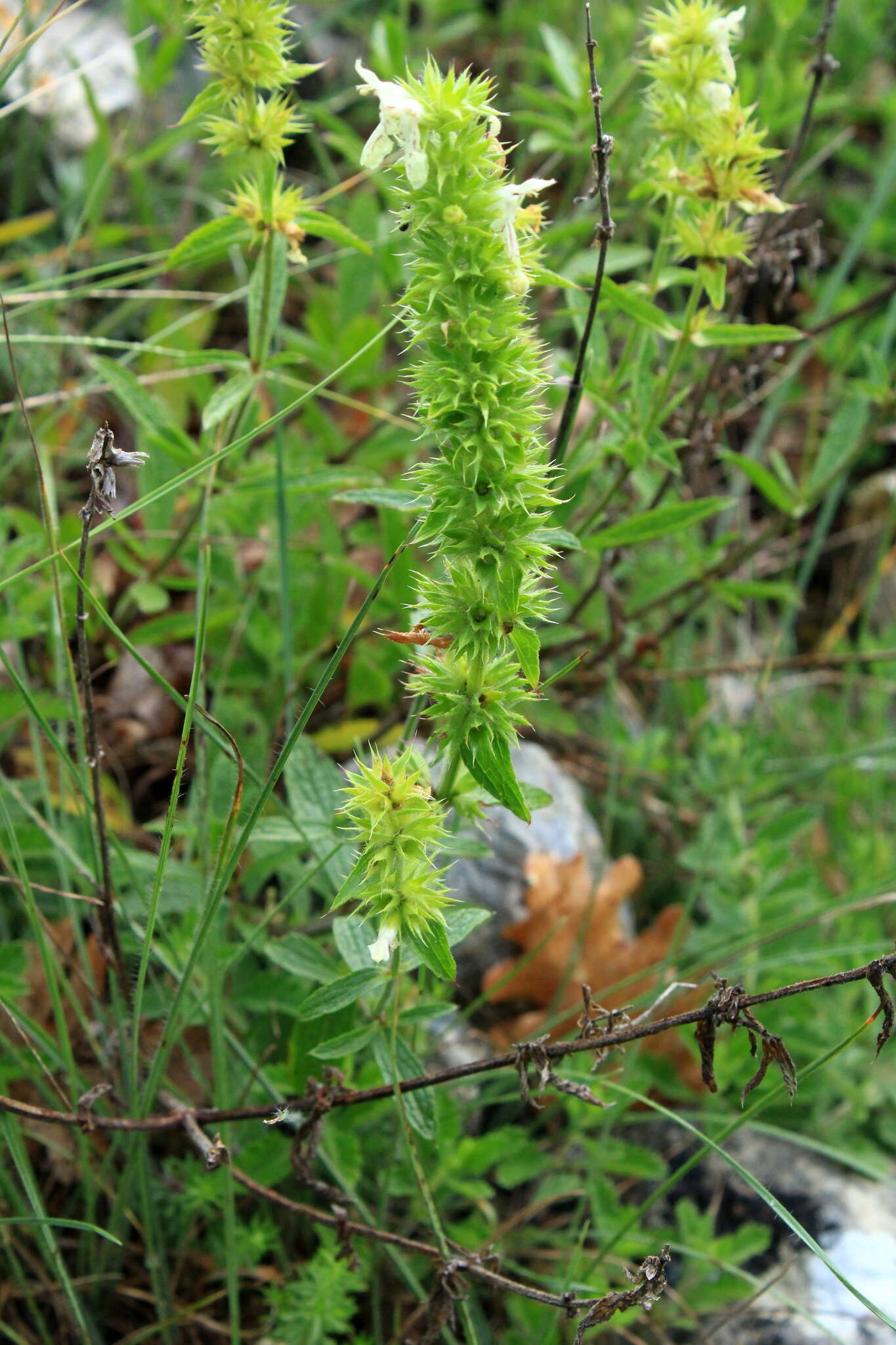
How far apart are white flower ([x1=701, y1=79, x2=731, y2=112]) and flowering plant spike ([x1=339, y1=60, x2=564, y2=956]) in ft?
1.98

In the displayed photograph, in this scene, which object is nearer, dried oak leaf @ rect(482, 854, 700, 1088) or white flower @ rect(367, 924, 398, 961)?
white flower @ rect(367, 924, 398, 961)

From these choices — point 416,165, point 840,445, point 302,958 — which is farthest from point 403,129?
point 840,445

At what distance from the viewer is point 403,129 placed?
1194mm

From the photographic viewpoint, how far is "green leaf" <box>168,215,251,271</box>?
196 centimetres

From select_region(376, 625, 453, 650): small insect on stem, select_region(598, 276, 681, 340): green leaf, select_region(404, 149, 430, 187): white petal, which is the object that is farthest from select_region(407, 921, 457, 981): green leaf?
select_region(598, 276, 681, 340): green leaf

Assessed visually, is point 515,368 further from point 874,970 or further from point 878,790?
point 878,790

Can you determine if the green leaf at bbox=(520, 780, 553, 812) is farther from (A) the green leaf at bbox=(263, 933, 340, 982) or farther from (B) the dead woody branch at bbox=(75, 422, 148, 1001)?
(B) the dead woody branch at bbox=(75, 422, 148, 1001)

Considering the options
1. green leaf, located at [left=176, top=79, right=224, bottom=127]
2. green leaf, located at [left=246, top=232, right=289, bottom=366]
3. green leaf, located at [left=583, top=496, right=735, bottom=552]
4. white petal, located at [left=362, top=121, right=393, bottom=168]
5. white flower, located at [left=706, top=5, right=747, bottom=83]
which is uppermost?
green leaf, located at [left=176, top=79, right=224, bottom=127]

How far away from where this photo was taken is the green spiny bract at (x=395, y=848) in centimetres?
132

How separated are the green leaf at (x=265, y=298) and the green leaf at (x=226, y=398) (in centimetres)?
5

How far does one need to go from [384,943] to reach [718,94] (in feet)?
4.73

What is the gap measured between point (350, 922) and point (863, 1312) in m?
1.34

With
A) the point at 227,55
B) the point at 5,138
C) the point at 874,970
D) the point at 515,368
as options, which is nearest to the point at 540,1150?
the point at 874,970

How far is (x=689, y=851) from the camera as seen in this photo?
2760 millimetres
